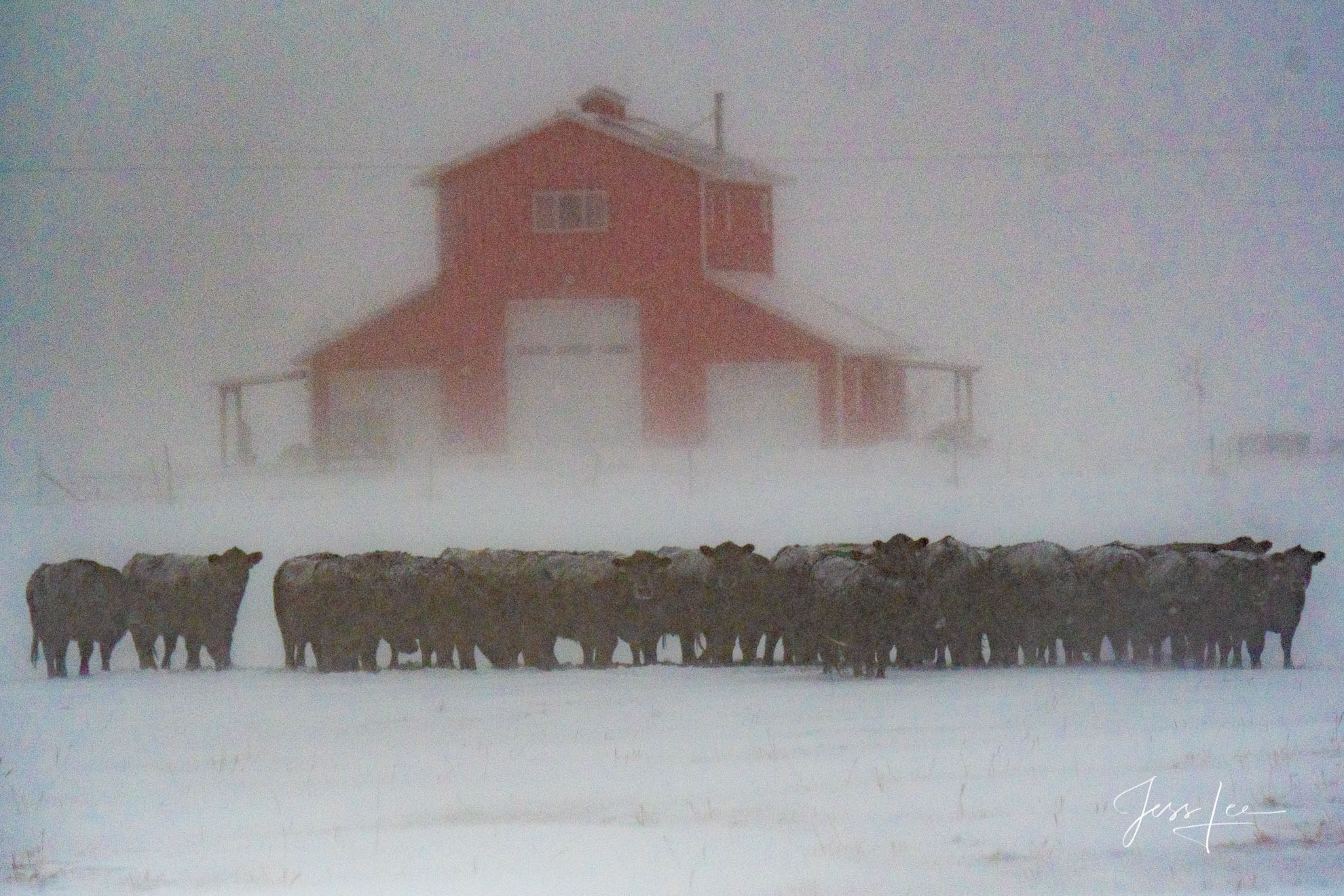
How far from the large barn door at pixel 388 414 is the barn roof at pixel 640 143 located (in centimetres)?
108

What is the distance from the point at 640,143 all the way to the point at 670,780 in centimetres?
374

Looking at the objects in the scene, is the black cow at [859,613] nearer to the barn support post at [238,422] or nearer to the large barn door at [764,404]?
the large barn door at [764,404]

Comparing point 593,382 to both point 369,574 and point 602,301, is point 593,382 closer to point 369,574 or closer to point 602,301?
point 602,301

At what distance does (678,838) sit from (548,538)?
265cm

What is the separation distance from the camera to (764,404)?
27.0 ft

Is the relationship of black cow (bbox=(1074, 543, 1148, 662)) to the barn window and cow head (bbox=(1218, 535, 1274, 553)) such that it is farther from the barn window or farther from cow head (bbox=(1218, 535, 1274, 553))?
the barn window

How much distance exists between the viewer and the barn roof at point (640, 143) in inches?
319

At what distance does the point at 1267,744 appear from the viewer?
6293 mm

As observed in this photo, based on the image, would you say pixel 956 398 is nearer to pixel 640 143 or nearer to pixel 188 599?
pixel 640 143

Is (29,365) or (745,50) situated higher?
(745,50)

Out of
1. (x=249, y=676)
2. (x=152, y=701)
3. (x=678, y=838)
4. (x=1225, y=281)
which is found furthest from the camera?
(x=1225, y=281)

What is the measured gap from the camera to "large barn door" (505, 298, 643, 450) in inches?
323

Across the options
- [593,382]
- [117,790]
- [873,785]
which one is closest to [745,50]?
[593,382]

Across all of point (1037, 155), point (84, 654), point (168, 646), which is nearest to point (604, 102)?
point (1037, 155)
